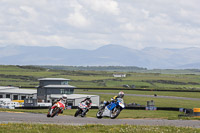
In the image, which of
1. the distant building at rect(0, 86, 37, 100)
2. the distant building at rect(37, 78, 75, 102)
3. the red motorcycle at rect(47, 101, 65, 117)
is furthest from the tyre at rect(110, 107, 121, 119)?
the distant building at rect(0, 86, 37, 100)

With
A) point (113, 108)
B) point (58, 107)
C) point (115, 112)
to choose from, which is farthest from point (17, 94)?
point (113, 108)

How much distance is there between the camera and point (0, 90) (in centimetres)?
9169

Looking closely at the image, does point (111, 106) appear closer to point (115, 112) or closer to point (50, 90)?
point (115, 112)

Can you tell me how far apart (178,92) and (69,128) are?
98978 mm

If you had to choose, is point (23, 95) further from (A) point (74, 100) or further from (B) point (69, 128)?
(B) point (69, 128)

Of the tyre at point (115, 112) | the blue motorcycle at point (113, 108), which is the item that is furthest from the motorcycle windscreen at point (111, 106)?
the tyre at point (115, 112)

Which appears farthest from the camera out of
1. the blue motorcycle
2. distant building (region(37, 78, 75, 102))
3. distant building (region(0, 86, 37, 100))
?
distant building (region(0, 86, 37, 100))

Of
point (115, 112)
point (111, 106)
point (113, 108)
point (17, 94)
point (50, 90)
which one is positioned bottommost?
point (115, 112)

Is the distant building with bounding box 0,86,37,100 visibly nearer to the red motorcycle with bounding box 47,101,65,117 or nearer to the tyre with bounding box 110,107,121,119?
the red motorcycle with bounding box 47,101,65,117

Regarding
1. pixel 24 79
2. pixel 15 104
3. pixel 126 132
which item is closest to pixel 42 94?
pixel 15 104

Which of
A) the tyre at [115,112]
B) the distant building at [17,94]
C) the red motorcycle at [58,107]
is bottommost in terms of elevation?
the tyre at [115,112]

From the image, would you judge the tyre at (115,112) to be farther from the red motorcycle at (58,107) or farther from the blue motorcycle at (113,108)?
the red motorcycle at (58,107)

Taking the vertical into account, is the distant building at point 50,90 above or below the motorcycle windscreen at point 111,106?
above

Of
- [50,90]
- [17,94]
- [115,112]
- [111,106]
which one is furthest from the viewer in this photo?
[17,94]
